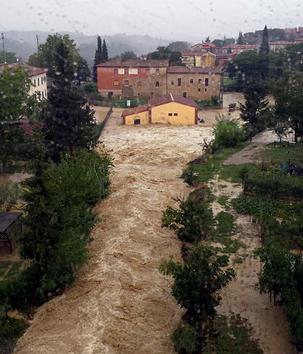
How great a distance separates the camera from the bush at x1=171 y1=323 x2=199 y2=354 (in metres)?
10.5

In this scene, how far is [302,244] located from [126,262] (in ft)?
17.4

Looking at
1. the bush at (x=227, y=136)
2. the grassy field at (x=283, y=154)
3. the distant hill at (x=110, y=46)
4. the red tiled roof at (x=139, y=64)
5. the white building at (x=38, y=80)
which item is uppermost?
the distant hill at (x=110, y=46)

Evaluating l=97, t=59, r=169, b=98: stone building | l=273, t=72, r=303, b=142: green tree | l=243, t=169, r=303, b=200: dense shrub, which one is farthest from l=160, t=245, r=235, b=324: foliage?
l=97, t=59, r=169, b=98: stone building

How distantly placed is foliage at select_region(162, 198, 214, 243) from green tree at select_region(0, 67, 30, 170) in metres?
10.7

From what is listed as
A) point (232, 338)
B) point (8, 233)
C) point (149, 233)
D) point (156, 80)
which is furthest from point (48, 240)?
point (156, 80)

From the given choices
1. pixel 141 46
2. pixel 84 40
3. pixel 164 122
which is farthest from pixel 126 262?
pixel 84 40

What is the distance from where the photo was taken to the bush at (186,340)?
34.5 feet

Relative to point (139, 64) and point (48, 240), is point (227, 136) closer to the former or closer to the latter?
point (48, 240)

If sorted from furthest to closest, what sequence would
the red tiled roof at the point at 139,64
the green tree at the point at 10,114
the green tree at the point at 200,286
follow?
1. the red tiled roof at the point at 139,64
2. the green tree at the point at 10,114
3. the green tree at the point at 200,286

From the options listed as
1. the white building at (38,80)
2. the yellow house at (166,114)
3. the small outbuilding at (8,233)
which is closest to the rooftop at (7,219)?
the small outbuilding at (8,233)

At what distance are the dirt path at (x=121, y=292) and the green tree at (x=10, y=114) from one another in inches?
208

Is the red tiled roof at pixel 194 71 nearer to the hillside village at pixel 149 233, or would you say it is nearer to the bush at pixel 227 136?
the hillside village at pixel 149 233

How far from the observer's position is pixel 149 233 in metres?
17.2

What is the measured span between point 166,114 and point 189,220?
23.7 m
